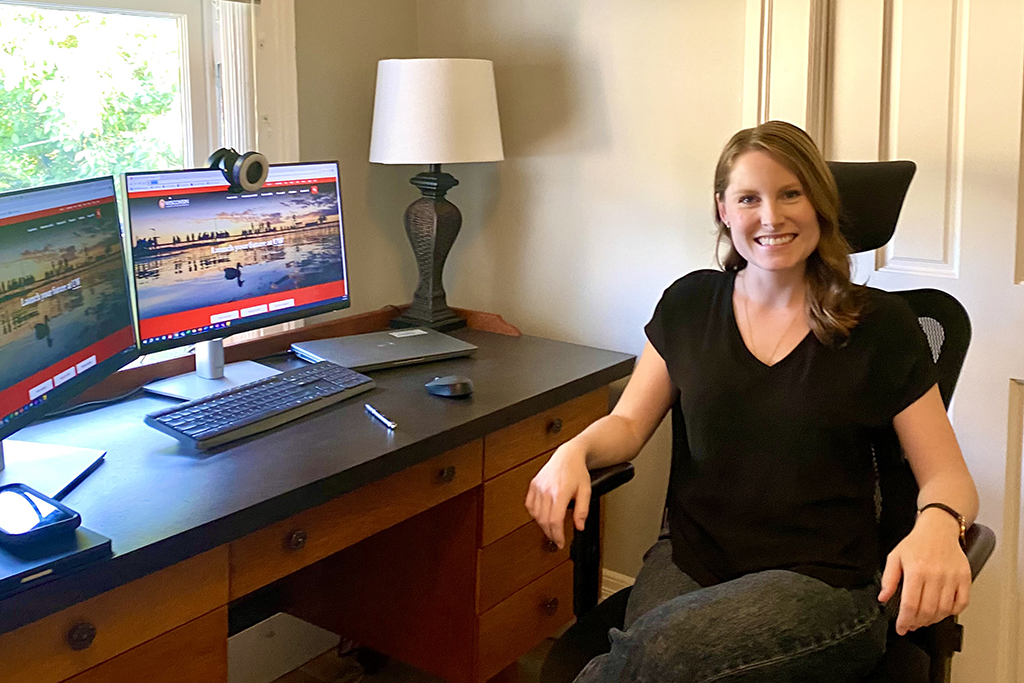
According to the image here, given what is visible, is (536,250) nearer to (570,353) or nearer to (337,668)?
(570,353)

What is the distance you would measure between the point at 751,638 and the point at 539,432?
0.85 meters

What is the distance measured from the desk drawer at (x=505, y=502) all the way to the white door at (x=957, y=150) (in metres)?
0.81

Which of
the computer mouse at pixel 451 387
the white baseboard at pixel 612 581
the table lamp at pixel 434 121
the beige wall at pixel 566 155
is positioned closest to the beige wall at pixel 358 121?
the beige wall at pixel 566 155

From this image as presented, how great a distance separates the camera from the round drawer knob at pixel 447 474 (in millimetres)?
1750

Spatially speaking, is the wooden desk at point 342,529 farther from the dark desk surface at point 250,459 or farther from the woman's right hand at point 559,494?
the woman's right hand at point 559,494

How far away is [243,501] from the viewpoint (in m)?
1.36

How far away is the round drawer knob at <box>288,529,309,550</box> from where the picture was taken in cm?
150

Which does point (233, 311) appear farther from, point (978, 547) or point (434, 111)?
point (978, 547)

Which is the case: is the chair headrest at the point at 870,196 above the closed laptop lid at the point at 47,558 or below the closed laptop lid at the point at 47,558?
above

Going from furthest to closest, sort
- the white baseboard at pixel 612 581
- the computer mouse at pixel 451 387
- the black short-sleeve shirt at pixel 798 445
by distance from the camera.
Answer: the white baseboard at pixel 612 581 < the computer mouse at pixel 451 387 < the black short-sleeve shirt at pixel 798 445

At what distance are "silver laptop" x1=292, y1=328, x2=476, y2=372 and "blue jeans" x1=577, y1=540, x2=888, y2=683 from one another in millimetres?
914

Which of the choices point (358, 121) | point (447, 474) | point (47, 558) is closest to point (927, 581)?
point (447, 474)

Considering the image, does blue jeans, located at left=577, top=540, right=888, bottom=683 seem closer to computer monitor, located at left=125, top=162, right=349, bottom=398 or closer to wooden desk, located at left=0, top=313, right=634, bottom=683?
wooden desk, located at left=0, top=313, right=634, bottom=683

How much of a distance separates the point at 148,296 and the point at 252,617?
0.77 m
